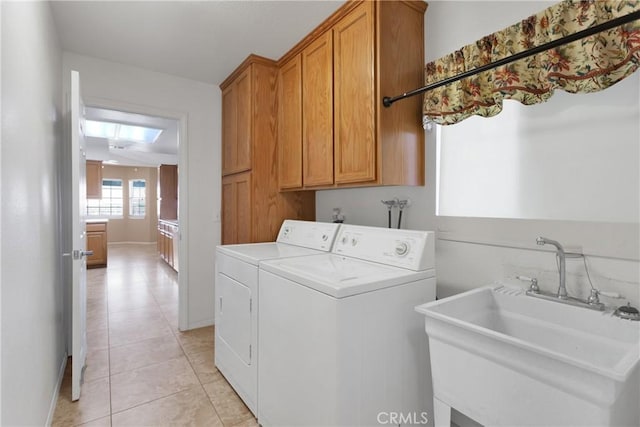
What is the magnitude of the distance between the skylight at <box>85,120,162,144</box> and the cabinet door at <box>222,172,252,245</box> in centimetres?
221

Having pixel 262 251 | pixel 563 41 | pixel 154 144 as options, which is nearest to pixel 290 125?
pixel 262 251

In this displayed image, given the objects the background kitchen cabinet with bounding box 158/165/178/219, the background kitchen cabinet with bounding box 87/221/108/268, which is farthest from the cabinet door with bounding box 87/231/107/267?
the background kitchen cabinet with bounding box 158/165/178/219

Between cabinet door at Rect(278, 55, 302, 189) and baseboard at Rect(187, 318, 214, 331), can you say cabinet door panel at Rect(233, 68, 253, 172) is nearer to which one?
cabinet door at Rect(278, 55, 302, 189)

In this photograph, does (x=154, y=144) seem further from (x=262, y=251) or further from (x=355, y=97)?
(x=355, y=97)

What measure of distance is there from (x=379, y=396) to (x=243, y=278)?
982 millimetres

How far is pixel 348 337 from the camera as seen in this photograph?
1233 mm

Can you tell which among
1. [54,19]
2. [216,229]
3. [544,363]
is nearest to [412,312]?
[544,363]

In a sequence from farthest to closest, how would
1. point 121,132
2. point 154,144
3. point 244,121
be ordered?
point 154,144
point 121,132
point 244,121

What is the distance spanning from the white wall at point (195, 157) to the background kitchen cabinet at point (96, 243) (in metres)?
3.78

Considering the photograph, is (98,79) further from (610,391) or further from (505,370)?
(610,391)

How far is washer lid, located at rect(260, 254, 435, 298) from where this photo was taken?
4.18ft

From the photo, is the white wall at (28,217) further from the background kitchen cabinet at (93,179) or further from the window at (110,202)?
the window at (110,202)

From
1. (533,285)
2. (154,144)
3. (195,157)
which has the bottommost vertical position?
(533,285)

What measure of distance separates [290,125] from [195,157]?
1146mm
